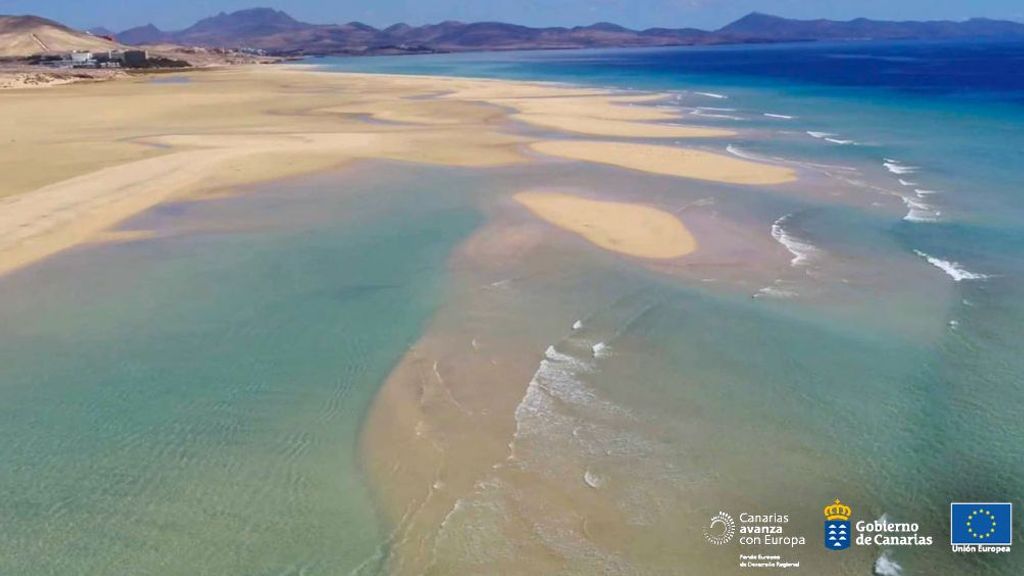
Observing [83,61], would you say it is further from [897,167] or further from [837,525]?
[837,525]

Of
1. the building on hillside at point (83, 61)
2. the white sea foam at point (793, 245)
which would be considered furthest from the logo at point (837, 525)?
the building on hillside at point (83, 61)

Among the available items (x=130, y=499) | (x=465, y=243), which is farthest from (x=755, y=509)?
(x=465, y=243)

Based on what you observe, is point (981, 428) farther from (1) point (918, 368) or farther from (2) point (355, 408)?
(2) point (355, 408)

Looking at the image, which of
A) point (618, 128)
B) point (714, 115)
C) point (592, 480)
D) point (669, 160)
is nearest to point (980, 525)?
point (592, 480)

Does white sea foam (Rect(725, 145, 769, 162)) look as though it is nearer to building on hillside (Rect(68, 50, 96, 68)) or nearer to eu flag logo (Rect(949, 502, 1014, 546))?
eu flag logo (Rect(949, 502, 1014, 546))

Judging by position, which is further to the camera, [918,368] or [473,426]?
[918,368]
